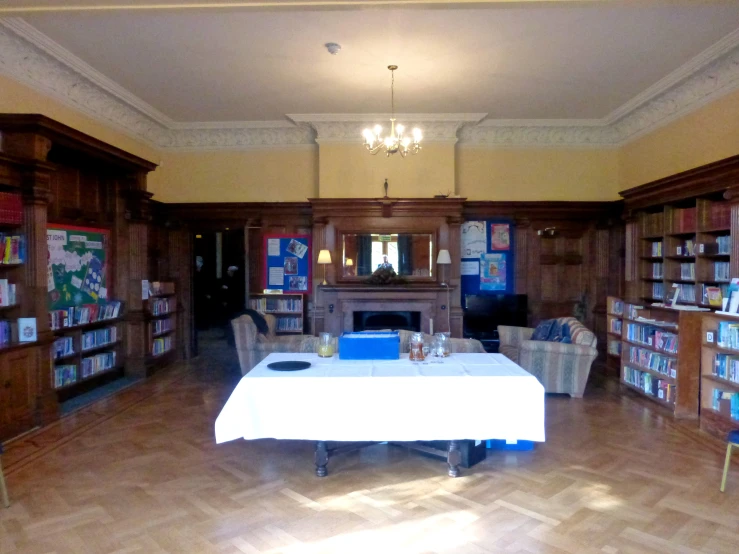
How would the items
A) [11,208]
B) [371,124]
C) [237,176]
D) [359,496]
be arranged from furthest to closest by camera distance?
[237,176] < [371,124] < [11,208] < [359,496]

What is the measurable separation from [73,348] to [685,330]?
6.58 metres

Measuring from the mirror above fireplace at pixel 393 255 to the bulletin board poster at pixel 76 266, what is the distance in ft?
10.9

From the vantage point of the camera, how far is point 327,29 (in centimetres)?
504

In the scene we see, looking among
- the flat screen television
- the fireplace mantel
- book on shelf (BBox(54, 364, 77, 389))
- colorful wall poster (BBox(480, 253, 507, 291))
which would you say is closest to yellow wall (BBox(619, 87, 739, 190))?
colorful wall poster (BBox(480, 253, 507, 291))

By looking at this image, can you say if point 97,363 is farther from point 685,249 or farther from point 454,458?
point 685,249

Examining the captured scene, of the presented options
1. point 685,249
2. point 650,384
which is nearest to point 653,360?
point 650,384

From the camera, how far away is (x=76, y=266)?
6.28 meters

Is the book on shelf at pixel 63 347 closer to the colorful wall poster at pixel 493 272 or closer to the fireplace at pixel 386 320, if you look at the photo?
the fireplace at pixel 386 320

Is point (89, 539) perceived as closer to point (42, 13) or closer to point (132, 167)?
A: point (42, 13)

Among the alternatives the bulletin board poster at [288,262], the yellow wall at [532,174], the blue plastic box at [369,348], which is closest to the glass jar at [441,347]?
the blue plastic box at [369,348]

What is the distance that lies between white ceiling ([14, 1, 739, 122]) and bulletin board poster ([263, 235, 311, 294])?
202cm

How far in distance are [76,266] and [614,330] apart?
700cm

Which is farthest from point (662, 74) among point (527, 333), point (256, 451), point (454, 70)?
point (256, 451)

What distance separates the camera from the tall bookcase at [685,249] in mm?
5664
